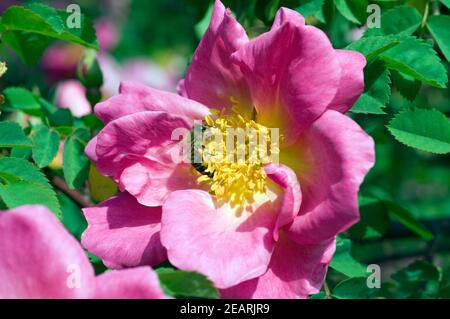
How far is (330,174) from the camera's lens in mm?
1092

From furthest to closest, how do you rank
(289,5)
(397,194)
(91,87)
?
1. (397,194)
2. (91,87)
3. (289,5)

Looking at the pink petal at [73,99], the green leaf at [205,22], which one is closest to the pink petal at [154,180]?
the green leaf at [205,22]

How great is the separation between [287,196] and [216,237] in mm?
134

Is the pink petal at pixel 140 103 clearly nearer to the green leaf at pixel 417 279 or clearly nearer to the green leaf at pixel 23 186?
the green leaf at pixel 23 186

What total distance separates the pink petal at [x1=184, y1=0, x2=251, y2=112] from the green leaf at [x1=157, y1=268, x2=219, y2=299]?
415 millimetres

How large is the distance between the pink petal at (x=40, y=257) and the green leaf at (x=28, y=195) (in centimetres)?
18

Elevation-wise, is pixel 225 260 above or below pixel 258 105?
below

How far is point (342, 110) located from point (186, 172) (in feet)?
1.09

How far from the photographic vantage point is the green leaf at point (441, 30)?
54.7 inches

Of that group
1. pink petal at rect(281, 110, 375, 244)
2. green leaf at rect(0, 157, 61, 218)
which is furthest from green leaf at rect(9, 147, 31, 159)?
pink petal at rect(281, 110, 375, 244)

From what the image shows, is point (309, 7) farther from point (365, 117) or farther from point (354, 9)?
point (365, 117)

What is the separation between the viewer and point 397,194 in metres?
2.76
